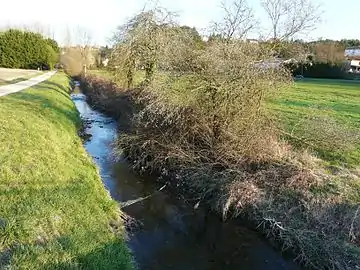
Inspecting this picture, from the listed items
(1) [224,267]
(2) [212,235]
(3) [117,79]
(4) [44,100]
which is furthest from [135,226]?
(3) [117,79]

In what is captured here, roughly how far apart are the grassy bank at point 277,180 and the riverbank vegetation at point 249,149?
0.08 feet

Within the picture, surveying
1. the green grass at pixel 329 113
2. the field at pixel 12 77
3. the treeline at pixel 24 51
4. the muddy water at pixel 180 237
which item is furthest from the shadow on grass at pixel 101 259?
the treeline at pixel 24 51

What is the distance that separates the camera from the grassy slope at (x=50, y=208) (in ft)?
19.9

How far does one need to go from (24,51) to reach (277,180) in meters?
54.6

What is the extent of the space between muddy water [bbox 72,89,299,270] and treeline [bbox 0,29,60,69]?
49772mm

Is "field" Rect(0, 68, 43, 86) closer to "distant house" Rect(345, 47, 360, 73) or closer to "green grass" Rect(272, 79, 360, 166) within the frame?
"green grass" Rect(272, 79, 360, 166)

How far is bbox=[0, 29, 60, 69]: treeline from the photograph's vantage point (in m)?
55.9

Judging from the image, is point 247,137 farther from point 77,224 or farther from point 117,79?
point 117,79

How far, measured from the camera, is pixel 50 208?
738cm

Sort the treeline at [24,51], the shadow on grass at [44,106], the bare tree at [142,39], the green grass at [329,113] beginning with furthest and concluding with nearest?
the treeline at [24,51], the bare tree at [142,39], the shadow on grass at [44,106], the green grass at [329,113]

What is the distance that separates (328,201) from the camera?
922cm

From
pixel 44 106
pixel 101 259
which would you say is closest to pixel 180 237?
pixel 101 259

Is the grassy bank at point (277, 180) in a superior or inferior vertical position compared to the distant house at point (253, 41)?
inferior

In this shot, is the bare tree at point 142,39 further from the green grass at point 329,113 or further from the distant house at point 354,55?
the distant house at point 354,55
